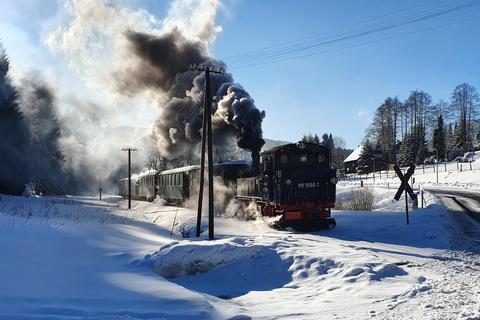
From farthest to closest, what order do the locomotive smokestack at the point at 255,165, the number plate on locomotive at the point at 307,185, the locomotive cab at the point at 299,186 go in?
the locomotive smokestack at the point at 255,165, the number plate on locomotive at the point at 307,185, the locomotive cab at the point at 299,186

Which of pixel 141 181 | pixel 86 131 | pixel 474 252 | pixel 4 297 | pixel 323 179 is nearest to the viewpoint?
pixel 4 297

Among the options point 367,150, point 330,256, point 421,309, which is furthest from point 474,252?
point 367,150

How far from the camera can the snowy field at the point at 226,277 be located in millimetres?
6125

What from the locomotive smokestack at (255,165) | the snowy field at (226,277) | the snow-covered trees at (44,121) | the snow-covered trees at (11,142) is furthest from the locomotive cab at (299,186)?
the snow-covered trees at (44,121)

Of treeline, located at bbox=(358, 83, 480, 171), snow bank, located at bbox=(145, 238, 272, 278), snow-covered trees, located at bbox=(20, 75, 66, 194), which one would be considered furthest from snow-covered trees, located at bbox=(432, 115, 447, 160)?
snow bank, located at bbox=(145, 238, 272, 278)

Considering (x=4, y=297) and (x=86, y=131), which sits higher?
(x=86, y=131)

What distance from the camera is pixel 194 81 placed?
27953 mm

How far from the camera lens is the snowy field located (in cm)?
612

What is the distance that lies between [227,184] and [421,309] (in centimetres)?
1828

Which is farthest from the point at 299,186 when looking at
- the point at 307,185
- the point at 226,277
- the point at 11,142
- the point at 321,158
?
the point at 11,142

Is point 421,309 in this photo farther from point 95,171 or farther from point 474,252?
point 95,171

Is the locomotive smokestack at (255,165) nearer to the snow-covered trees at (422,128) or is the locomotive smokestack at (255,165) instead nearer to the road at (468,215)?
the road at (468,215)

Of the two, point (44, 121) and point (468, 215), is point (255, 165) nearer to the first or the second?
point (468, 215)

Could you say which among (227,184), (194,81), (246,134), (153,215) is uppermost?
(194,81)
